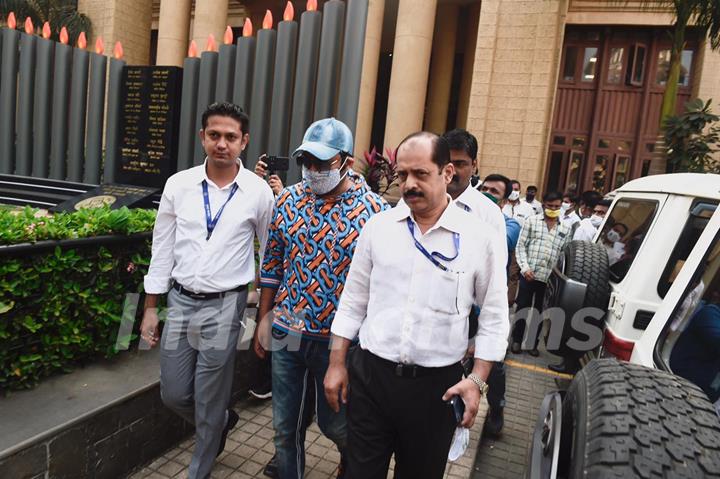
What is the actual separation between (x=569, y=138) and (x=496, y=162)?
3.27m

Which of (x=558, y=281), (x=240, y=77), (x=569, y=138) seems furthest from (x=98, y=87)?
(x=569, y=138)

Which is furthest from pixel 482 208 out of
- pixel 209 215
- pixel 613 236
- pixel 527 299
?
pixel 527 299

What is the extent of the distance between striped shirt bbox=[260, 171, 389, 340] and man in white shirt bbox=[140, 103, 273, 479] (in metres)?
0.28

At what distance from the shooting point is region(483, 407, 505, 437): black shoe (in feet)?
12.9

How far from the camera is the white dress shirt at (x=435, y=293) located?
202cm

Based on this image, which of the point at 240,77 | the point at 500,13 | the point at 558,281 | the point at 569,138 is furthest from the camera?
the point at 569,138

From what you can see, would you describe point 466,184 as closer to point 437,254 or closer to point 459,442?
point 437,254

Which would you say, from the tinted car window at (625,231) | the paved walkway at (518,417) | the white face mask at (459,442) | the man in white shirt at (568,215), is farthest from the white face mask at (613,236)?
the white face mask at (459,442)

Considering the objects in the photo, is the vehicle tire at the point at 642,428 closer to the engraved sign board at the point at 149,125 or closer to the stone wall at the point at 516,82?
the engraved sign board at the point at 149,125

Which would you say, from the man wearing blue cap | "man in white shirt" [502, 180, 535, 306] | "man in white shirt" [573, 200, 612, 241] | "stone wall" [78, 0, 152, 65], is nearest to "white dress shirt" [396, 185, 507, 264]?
the man wearing blue cap

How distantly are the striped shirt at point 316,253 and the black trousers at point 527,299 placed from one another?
13.4 ft

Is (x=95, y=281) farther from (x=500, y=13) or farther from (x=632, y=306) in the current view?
(x=500, y=13)

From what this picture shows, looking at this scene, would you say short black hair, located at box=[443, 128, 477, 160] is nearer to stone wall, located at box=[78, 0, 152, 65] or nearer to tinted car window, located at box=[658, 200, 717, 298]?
tinted car window, located at box=[658, 200, 717, 298]

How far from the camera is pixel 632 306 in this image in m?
3.10
